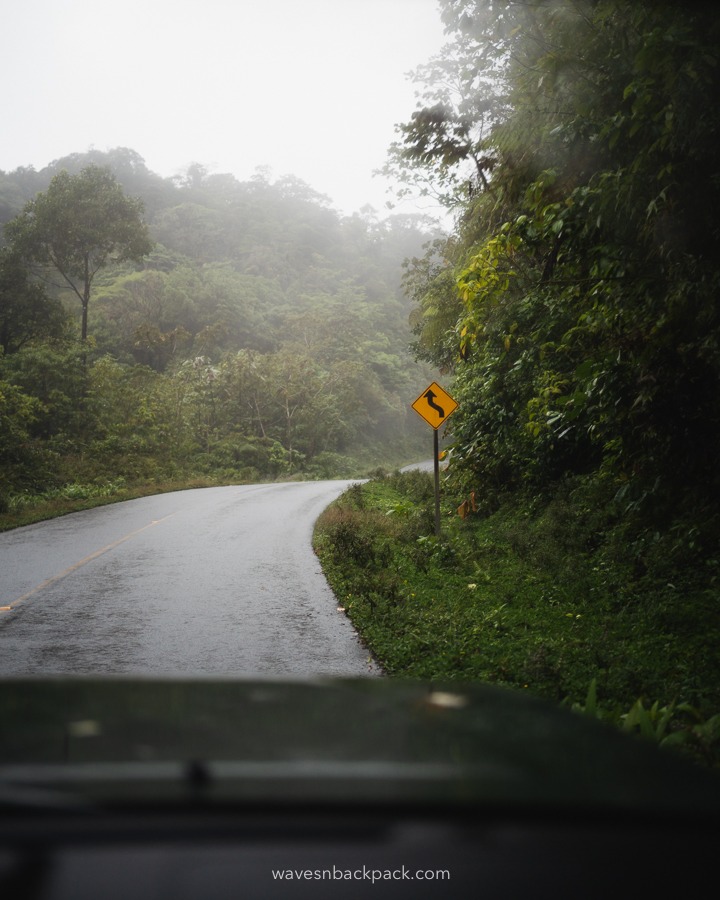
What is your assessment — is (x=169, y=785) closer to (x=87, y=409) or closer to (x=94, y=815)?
(x=94, y=815)

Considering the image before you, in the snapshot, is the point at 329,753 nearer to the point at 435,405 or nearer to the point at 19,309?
the point at 435,405

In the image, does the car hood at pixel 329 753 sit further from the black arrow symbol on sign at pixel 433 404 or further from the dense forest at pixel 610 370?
the black arrow symbol on sign at pixel 433 404

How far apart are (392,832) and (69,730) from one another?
983 millimetres

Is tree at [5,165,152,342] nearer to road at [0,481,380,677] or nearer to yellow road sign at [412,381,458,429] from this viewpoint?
road at [0,481,380,677]

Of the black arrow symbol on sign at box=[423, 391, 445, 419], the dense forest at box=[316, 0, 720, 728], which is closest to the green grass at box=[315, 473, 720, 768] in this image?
the dense forest at box=[316, 0, 720, 728]

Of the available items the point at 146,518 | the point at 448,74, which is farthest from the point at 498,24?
the point at 146,518

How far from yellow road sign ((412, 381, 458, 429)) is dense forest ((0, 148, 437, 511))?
13.0m

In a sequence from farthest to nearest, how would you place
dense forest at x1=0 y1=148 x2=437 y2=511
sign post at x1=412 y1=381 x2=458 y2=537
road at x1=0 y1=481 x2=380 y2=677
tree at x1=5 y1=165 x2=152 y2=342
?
tree at x1=5 y1=165 x2=152 y2=342 → dense forest at x1=0 y1=148 x2=437 y2=511 → sign post at x1=412 y1=381 x2=458 y2=537 → road at x1=0 y1=481 x2=380 y2=677

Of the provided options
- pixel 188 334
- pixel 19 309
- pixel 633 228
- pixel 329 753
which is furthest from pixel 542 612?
pixel 188 334

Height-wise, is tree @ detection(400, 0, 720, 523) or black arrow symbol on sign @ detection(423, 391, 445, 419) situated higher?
tree @ detection(400, 0, 720, 523)

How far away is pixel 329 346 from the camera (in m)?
61.0

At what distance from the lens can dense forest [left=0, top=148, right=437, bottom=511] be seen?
3209 cm

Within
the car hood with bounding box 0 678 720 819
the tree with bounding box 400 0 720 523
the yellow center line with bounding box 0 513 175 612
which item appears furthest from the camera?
the yellow center line with bounding box 0 513 175 612

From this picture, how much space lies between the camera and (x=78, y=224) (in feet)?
112
